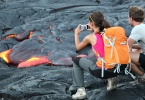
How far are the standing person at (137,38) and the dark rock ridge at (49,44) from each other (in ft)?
1.21

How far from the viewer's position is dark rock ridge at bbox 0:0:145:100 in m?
6.64

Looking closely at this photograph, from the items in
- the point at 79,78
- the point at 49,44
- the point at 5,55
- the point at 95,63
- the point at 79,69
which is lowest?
the point at 5,55

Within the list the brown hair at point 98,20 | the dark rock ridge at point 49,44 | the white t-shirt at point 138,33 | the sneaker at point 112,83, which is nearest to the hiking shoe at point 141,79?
the dark rock ridge at point 49,44

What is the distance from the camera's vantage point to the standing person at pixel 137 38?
6297 mm

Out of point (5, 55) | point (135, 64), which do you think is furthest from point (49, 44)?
point (135, 64)

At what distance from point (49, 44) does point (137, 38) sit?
450 cm

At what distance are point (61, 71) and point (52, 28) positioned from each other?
4.62 m

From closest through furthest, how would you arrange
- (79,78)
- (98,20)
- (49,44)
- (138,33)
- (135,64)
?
1. (98,20)
2. (79,78)
3. (138,33)
4. (135,64)
5. (49,44)

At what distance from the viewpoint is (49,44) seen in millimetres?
10352

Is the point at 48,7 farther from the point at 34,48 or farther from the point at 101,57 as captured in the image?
the point at 101,57

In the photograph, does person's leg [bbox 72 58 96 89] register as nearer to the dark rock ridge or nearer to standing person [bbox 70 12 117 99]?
standing person [bbox 70 12 117 99]

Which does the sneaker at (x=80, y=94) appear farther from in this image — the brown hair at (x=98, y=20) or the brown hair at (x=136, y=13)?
the brown hair at (x=136, y=13)

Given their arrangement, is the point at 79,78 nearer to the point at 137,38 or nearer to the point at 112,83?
the point at 112,83

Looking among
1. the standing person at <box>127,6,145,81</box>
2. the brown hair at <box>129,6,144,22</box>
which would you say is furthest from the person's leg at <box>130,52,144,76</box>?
the brown hair at <box>129,6,144,22</box>
